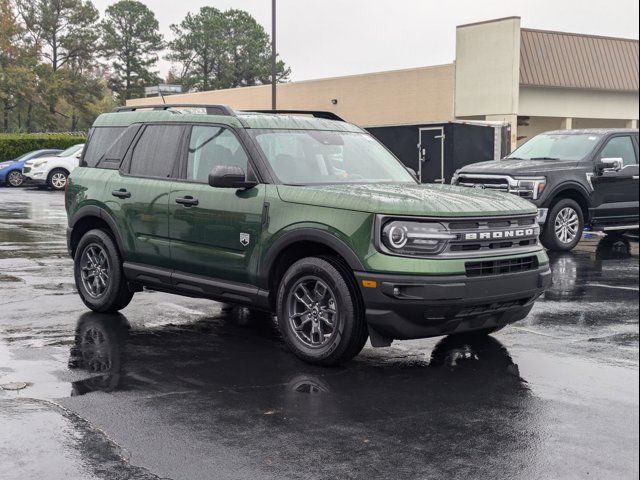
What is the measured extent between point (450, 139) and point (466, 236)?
17191 millimetres

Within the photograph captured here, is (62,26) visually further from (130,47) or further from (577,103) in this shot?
(577,103)

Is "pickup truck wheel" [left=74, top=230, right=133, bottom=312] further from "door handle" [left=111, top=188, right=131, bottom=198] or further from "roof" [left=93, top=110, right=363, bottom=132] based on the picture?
"roof" [left=93, top=110, right=363, bottom=132]

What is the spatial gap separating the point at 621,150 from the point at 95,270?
10.1 m

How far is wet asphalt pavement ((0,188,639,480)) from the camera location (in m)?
4.69

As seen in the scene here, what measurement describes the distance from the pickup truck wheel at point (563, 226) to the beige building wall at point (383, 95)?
767 inches

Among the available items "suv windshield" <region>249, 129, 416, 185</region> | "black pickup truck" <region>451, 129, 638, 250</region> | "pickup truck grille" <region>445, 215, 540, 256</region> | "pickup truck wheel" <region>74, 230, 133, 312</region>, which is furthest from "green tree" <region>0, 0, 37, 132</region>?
"pickup truck grille" <region>445, 215, 540, 256</region>

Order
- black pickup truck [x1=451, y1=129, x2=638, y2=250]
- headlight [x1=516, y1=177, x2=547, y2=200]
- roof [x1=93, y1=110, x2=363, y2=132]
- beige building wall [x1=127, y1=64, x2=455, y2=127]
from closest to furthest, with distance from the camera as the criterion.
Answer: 1. roof [x1=93, y1=110, x2=363, y2=132]
2. headlight [x1=516, y1=177, x2=547, y2=200]
3. black pickup truck [x1=451, y1=129, x2=638, y2=250]
4. beige building wall [x1=127, y1=64, x2=455, y2=127]

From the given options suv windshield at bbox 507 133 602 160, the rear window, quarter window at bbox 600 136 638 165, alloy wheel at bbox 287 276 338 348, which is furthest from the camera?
quarter window at bbox 600 136 638 165

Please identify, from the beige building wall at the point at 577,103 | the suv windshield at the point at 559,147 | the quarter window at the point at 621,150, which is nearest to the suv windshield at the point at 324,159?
the suv windshield at the point at 559,147

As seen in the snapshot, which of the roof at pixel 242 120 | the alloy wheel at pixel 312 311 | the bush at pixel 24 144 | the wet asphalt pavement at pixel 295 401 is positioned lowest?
the wet asphalt pavement at pixel 295 401

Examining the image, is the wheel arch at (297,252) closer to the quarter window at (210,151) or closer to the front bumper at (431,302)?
the front bumper at (431,302)

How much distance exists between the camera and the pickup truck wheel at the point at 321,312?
6484 millimetres

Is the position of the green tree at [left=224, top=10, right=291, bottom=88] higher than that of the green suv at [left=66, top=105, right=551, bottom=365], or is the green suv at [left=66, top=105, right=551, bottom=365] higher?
the green tree at [left=224, top=10, right=291, bottom=88]

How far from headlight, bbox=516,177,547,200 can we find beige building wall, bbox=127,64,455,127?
19.8 m
